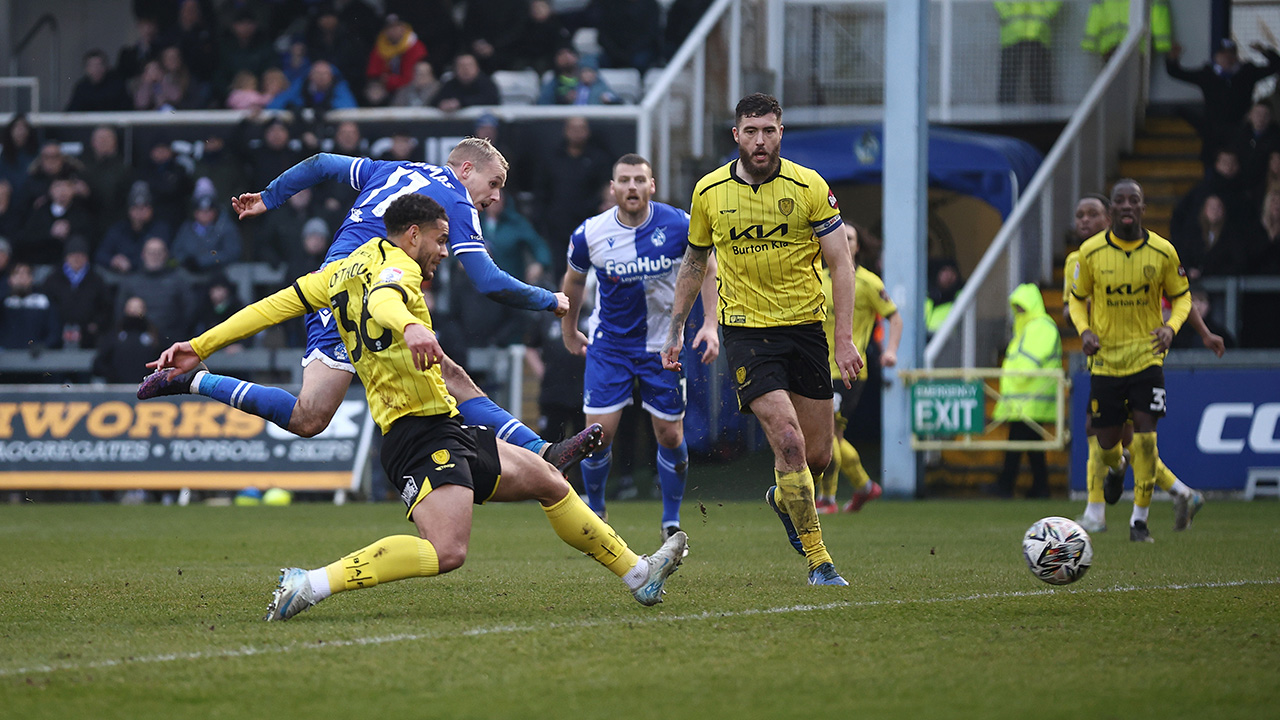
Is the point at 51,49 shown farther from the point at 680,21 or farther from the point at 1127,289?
the point at 1127,289

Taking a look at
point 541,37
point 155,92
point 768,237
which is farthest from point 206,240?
point 768,237

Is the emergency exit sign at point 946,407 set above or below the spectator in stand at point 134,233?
below

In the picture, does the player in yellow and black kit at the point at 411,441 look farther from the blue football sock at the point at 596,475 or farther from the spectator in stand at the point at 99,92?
the spectator in stand at the point at 99,92

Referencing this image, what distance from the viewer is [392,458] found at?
18.6ft

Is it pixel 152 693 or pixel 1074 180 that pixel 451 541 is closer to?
pixel 152 693

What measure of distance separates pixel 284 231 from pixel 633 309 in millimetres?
8221

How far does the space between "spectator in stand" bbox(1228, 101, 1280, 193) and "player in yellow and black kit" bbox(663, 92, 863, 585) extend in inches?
413

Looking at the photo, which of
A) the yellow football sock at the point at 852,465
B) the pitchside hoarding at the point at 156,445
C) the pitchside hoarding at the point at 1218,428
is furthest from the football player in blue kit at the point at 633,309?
the pitchside hoarding at the point at 1218,428

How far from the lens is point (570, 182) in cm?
1611

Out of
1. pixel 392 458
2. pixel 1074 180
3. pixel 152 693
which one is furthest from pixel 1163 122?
pixel 152 693

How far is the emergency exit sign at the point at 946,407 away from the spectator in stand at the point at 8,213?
10.4 m

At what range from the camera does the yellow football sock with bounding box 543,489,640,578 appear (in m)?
Answer: 5.89

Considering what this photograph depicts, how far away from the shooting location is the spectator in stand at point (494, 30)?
18.4 m

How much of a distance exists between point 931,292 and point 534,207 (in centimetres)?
465
